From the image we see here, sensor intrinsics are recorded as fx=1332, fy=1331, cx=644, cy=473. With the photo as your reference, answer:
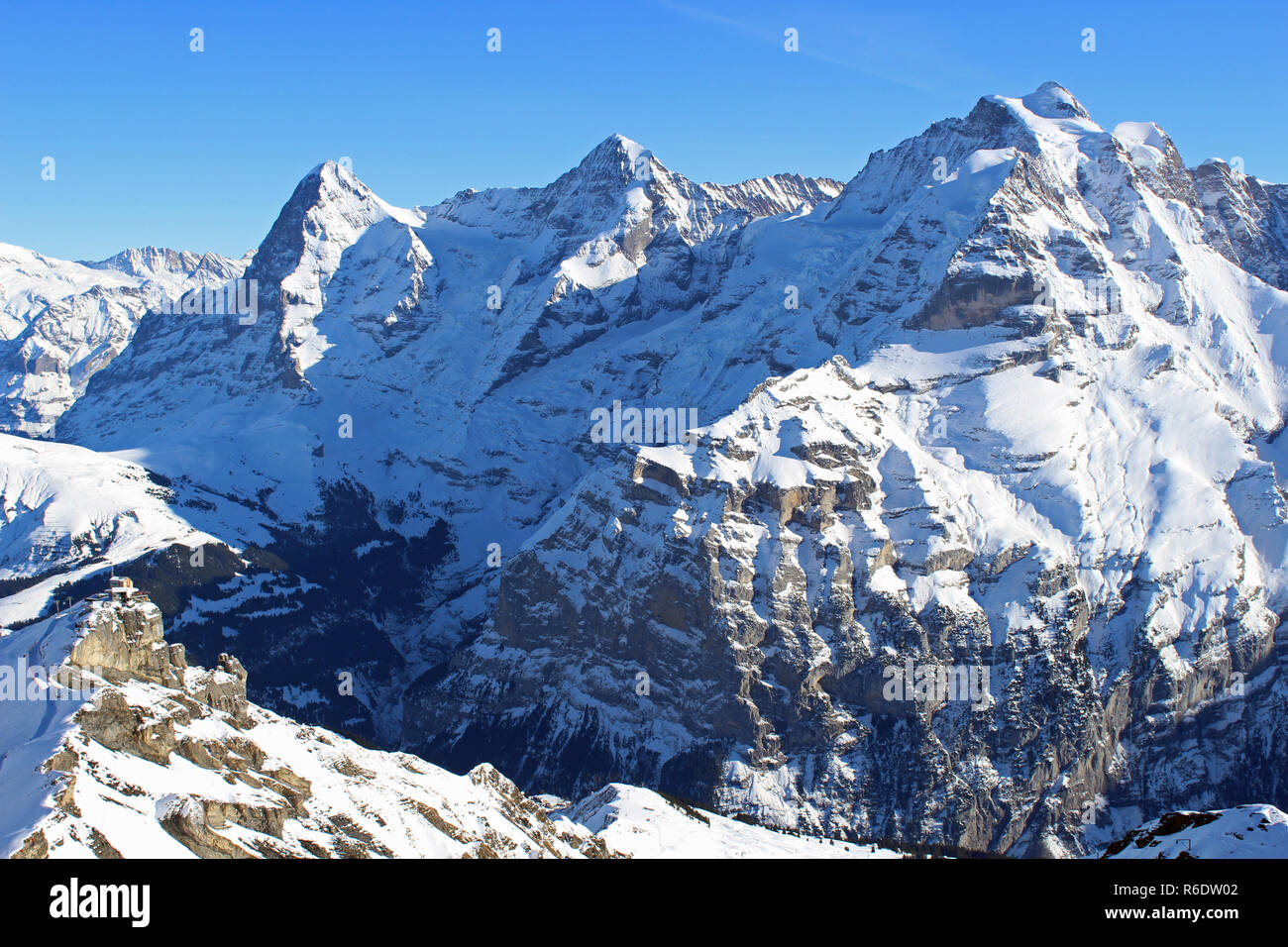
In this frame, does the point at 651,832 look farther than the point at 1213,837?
Yes

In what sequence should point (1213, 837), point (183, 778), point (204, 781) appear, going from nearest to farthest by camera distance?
point (1213, 837) < point (183, 778) < point (204, 781)

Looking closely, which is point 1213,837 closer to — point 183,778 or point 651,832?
point 183,778

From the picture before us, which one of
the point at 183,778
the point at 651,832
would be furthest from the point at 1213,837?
the point at 651,832

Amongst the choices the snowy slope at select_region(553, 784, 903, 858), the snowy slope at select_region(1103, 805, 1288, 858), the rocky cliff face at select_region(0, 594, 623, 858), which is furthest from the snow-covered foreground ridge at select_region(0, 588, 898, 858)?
the snowy slope at select_region(1103, 805, 1288, 858)

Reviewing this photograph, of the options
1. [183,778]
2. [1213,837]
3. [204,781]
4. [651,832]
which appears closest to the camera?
[1213,837]

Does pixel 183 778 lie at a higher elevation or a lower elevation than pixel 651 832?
higher

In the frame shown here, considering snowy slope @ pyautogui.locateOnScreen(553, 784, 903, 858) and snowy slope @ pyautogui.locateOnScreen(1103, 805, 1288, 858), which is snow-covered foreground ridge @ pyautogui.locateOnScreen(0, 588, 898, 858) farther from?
snowy slope @ pyautogui.locateOnScreen(1103, 805, 1288, 858)

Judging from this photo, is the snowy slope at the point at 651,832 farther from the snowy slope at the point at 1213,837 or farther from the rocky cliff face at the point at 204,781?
the snowy slope at the point at 1213,837

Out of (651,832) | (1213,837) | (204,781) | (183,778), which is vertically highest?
(183,778)
